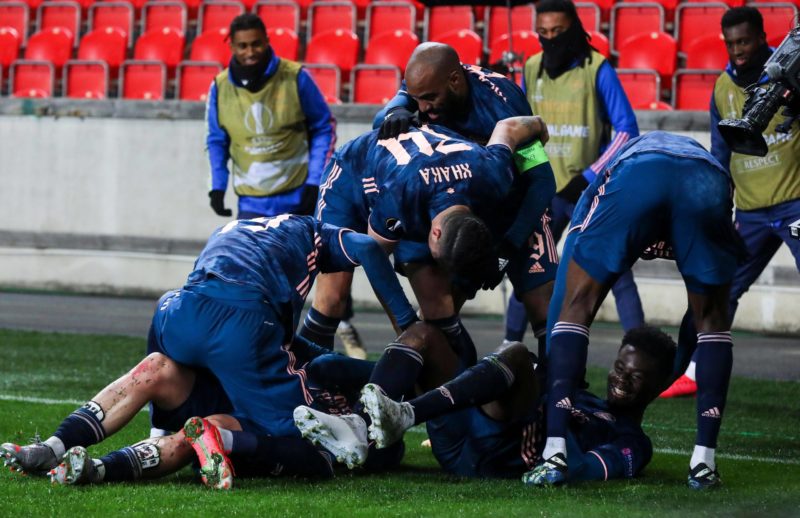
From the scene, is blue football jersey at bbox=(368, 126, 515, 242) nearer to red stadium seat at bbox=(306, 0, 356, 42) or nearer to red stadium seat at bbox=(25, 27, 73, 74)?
red stadium seat at bbox=(306, 0, 356, 42)

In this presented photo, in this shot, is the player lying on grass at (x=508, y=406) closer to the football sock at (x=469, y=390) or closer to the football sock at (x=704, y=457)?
the football sock at (x=469, y=390)

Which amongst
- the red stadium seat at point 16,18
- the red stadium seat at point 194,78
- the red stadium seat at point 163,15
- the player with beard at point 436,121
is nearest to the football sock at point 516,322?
the player with beard at point 436,121

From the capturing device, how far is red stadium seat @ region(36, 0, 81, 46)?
16.0m

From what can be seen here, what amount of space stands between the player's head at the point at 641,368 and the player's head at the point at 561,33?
318cm

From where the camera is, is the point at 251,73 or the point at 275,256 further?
the point at 251,73

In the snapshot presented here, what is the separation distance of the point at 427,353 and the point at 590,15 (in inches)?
355

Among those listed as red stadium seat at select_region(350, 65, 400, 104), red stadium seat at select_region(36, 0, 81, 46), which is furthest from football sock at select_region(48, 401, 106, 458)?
red stadium seat at select_region(36, 0, 81, 46)

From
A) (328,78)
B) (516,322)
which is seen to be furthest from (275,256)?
(328,78)

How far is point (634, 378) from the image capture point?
5.04 metres

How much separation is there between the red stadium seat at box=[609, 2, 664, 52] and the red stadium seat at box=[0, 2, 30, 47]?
7.42 metres

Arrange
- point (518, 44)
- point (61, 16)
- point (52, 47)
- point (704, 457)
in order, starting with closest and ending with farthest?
point (704, 457) < point (518, 44) < point (52, 47) < point (61, 16)

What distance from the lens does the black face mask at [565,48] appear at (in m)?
7.84

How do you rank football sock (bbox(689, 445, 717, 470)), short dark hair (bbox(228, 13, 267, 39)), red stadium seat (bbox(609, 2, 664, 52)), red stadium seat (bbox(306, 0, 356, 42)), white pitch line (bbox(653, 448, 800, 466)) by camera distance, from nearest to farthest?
football sock (bbox(689, 445, 717, 470)), white pitch line (bbox(653, 448, 800, 466)), short dark hair (bbox(228, 13, 267, 39)), red stadium seat (bbox(609, 2, 664, 52)), red stadium seat (bbox(306, 0, 356, 42))

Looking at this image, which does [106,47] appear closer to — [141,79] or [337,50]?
[141,79]
